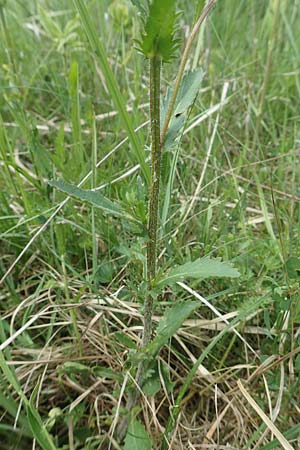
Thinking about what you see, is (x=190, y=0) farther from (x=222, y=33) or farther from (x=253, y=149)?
(x=253, y=149)

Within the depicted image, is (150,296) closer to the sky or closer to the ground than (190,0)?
closer to the ground

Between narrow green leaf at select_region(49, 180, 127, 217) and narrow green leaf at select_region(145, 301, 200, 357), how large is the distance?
18 centimetres

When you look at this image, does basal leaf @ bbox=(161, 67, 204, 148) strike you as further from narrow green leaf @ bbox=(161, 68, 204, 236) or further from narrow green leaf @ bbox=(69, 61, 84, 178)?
narrow green leaf @ bbox=(69, 61, 84, 178)

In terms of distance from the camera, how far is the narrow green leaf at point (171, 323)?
0.84m

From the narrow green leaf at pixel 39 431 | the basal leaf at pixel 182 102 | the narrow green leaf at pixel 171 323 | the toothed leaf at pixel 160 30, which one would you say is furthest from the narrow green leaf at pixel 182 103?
the narrow green leaf at pixel 39 431

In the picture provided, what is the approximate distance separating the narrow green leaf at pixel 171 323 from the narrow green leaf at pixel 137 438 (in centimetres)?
13

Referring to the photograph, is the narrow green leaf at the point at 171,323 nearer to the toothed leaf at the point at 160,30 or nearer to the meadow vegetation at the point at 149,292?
the meadow vegetation at the point at 149,292

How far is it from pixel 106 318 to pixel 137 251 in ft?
0.75

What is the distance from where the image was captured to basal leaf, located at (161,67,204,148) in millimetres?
741

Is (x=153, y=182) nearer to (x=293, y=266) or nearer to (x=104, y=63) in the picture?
(x=104, y=63)

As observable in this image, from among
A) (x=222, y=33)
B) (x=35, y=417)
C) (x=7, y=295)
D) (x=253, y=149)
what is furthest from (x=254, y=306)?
(x=222, y=33)

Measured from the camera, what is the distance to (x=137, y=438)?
88cm

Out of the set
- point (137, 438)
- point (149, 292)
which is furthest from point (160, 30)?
point (137, 438)

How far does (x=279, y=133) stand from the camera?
1585mm
